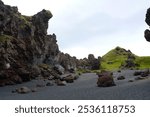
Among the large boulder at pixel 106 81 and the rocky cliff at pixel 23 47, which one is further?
the rocky cliff at pixel 23 47

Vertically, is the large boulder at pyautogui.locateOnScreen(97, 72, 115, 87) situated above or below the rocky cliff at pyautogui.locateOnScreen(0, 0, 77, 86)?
below

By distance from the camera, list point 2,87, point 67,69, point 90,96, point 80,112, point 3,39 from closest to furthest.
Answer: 1. point 80,112
2. point 90,96
3. point 2,87
4. point 3,39
5. point 67,69

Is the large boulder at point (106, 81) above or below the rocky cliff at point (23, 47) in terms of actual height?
below

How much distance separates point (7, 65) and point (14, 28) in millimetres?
23252

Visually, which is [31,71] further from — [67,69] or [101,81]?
[67,69]

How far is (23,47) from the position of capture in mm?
109250

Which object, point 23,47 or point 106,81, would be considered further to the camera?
point 23,47

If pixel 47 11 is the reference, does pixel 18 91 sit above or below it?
below

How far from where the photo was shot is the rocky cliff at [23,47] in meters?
96.6

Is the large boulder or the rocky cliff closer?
the large boulder

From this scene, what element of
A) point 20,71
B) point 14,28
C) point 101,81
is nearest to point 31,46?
point 14,28

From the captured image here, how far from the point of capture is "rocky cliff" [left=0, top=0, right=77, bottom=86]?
317 ft

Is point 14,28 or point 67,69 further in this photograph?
point 67,69

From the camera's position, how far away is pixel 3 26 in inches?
4252
